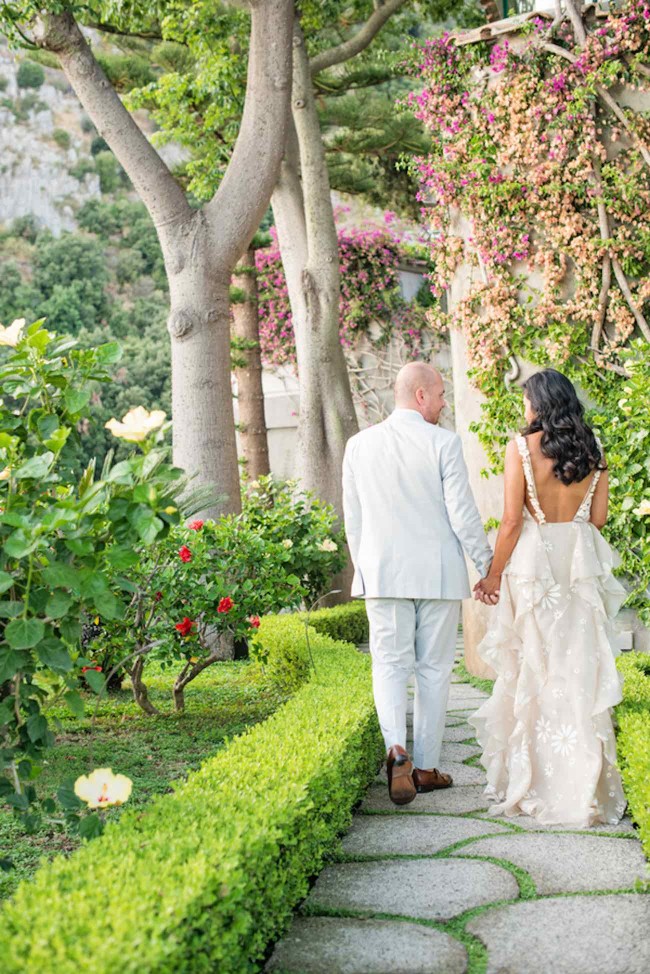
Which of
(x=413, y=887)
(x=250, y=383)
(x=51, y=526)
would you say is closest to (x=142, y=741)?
(x=413, y=887)

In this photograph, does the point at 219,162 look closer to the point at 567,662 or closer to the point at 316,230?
the point at 316,230

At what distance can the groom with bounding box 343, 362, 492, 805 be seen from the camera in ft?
13.2

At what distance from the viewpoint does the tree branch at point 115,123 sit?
7.29 metres

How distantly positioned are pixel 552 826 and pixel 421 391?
5.86ft

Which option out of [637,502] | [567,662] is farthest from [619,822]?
[637,502]

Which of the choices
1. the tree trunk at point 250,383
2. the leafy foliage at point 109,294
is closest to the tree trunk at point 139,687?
the tree trunk at point 250,383

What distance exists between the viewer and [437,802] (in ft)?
12.8

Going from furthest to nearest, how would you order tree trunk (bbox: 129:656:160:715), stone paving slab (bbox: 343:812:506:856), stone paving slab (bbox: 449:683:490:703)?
1. stone paving slab (bbox: 449:683:490:703)
2. tree trunk (bbox: 129:656:160:715)
3. stone paving slab (bbox: 343:812:506:856)

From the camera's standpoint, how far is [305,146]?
976 centimetres

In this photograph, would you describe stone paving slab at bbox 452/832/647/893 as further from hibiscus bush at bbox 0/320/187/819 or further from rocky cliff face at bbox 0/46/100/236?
rocky cliff face at bbox 0/46/100/236

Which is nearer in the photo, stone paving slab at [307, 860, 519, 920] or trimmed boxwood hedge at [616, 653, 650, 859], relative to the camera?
stone paving slab at [307, 860, 519, 920]

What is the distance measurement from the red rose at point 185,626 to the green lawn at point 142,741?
536 mm

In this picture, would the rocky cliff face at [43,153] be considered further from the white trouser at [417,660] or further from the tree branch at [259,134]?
the white trouser at [417,660]

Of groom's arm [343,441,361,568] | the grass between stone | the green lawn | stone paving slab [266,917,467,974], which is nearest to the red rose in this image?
the green lawn
